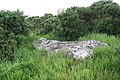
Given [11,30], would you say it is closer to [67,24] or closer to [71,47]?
[71,47]

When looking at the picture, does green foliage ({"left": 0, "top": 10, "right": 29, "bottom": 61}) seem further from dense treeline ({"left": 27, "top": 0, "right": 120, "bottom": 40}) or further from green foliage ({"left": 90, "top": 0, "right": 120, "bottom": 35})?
green foliage ({"left": 90, "top": 0, "right": 120, "bottom": 35})

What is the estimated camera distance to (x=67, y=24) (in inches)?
561

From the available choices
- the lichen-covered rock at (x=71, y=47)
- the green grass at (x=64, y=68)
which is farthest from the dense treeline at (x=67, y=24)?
the green grass at (x=64, y=68)

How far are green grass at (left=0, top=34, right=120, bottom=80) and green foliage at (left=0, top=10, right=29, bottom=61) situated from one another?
580 mm

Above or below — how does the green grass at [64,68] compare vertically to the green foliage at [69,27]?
below

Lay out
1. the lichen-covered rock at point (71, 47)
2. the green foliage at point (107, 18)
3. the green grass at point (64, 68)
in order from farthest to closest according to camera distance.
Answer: the green foliage at point (107, 18) < the lichen-covered rock at point (71, 47) < the green grass at point (64, 68)

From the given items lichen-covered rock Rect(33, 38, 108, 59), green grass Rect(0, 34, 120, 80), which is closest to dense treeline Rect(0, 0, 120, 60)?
lichen-covered rock Rect(33, 38, 108, 59)

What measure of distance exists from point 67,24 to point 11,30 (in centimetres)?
338

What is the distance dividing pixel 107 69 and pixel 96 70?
53 cm

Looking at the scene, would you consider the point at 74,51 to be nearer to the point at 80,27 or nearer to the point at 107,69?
the point at 107,69

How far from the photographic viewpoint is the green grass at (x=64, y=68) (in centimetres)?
788

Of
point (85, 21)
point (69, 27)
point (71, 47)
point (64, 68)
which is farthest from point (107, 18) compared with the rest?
point (64, 68)

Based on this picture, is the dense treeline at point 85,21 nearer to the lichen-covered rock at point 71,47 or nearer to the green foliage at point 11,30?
the lichen-covered rock at point 71,47

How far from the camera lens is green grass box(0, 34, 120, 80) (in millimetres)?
7875
